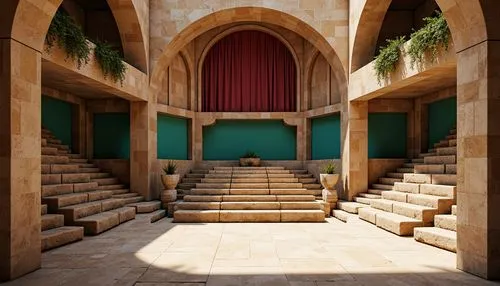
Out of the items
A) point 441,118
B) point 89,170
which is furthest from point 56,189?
point 441,118

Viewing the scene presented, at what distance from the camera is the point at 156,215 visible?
26.9 feet

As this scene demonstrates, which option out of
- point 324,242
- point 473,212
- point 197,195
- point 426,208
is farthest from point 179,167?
point 473,212

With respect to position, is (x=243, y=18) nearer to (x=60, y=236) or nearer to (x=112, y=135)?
(x=112, y=135)

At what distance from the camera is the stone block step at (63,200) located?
21.1 feet

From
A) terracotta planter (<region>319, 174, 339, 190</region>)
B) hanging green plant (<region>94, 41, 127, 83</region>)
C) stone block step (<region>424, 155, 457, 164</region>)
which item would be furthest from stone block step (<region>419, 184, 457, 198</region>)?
hanging green plant (<region>94, 41, 127, 83</region>)

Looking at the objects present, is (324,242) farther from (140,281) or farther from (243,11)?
(243,11)

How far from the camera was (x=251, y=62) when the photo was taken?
12.7 m

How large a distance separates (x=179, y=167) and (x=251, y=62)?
4557 mm

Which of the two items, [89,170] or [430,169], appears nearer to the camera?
[430,169]

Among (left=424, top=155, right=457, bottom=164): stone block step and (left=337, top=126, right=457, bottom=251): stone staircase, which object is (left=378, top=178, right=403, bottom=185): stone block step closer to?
(left=337, top=126, right=457, bottom=251): stone staircase

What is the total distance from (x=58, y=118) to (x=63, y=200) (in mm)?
3898

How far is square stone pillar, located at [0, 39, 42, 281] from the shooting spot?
12.7 feet

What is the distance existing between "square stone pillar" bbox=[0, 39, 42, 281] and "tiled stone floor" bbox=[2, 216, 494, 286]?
0.31 m

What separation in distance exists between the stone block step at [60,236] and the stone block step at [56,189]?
1135mm
